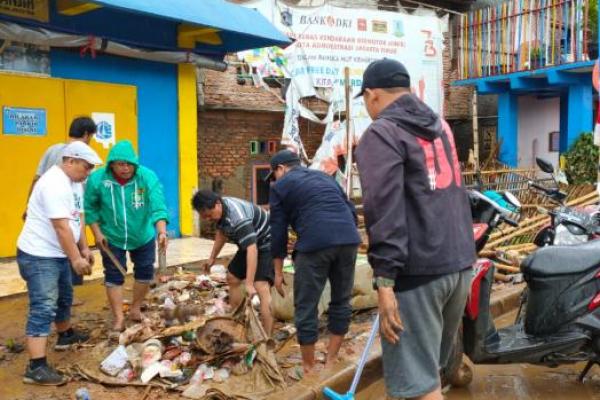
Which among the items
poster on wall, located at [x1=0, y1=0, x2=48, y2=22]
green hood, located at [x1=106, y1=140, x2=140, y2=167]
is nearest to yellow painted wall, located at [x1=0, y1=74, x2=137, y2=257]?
poster on wall, located at [x1=0, y1=0, x2=48, y2=22]

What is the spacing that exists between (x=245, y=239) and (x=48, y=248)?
4.57ft

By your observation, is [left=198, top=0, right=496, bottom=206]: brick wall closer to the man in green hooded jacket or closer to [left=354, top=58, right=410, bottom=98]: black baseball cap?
the man in green hooded jacket

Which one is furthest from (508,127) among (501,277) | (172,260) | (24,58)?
(24,58)

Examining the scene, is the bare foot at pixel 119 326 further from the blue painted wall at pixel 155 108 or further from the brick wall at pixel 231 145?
the brick wall at pixel 231 145

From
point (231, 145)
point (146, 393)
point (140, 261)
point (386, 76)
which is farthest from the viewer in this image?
point (231, 145)

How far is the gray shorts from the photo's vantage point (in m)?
2.56

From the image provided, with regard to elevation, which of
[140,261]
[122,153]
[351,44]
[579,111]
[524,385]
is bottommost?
[524,385]

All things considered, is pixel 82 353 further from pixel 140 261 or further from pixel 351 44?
pixel 351 44

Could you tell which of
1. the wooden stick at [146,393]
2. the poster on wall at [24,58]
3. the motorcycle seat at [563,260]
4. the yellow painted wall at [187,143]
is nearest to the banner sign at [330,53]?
the yellow painted wall at [187,143]

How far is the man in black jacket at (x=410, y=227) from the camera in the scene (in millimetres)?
2443

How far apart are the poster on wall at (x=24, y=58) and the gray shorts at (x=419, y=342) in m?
6.37

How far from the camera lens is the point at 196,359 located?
4.27m

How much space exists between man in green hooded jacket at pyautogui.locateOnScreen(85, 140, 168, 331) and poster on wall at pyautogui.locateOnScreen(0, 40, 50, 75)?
318cm

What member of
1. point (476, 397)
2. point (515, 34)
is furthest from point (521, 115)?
point (476, 397)
